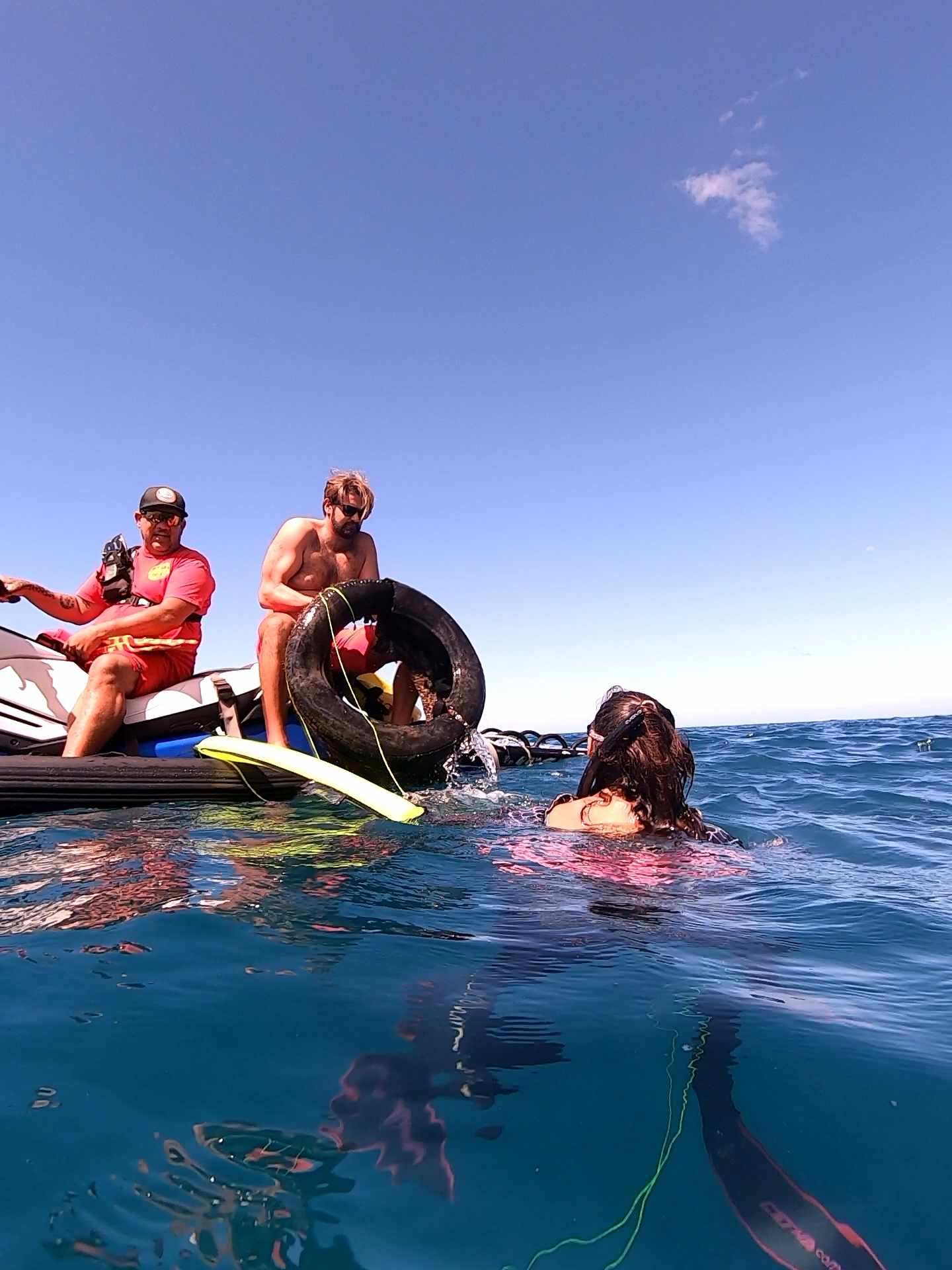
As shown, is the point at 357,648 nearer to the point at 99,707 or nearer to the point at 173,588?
the point at 173,588

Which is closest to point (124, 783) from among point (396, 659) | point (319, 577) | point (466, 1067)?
point (319, 577)

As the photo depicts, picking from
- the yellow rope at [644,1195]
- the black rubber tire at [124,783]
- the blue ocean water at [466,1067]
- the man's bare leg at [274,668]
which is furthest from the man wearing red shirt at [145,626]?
the yellow rope at [644,1195]

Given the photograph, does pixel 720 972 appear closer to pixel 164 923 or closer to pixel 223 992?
pixel 223 992

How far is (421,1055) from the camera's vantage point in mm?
1794

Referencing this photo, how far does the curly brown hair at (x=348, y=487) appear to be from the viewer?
6.07 m

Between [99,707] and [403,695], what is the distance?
2.31 meters

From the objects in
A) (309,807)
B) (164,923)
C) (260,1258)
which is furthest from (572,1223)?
(309,807)

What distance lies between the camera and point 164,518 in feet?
19.6

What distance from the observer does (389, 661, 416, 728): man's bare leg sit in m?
6.38

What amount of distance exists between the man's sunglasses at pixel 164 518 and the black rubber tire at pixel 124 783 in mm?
1860

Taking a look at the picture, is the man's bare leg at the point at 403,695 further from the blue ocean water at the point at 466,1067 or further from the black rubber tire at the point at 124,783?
the blue ocean water at the point at 466,1067

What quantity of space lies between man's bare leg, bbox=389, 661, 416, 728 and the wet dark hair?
265cm

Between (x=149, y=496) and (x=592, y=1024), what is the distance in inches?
209

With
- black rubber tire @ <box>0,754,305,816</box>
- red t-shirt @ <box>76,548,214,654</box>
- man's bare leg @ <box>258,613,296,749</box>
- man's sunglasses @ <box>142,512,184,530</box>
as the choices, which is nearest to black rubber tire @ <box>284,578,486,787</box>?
man's bare leg @ <box>258,613,296,749</box>
